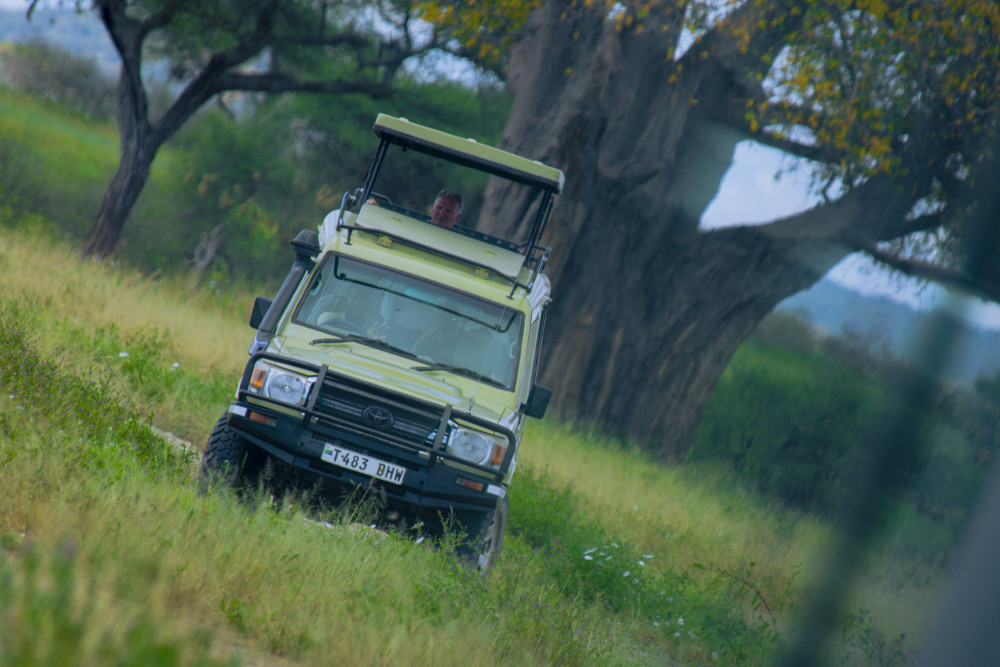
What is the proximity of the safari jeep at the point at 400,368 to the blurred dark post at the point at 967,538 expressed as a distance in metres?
2.73

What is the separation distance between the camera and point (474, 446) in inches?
201

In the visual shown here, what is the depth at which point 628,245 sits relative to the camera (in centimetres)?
1361

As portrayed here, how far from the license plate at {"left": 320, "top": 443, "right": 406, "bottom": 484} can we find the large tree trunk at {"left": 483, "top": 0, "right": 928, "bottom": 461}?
7.38 m

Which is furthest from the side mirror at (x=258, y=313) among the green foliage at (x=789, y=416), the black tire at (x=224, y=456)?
the green foliage at (x=789, y=416)

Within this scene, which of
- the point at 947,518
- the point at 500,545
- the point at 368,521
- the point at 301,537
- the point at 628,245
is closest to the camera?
the point at 947,518

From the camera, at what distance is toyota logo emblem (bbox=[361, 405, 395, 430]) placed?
501 centimetres

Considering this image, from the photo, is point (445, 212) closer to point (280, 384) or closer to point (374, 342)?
point (374, 342)

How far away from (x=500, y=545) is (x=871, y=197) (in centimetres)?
916

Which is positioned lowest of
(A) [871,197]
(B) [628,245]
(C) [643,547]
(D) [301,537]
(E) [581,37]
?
(C) [643,547]

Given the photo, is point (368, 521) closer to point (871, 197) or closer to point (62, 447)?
point (62, 447)

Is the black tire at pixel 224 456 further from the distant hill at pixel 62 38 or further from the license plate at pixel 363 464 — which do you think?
the distant hill at pixel 62 38

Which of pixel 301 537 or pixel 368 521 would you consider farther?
pixel 368 521

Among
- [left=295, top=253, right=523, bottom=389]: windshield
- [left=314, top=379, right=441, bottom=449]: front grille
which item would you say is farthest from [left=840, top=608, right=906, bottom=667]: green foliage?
[left=295, top=253, right=523, bottom=389]: windshield

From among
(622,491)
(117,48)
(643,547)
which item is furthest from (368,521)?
(117,48)
